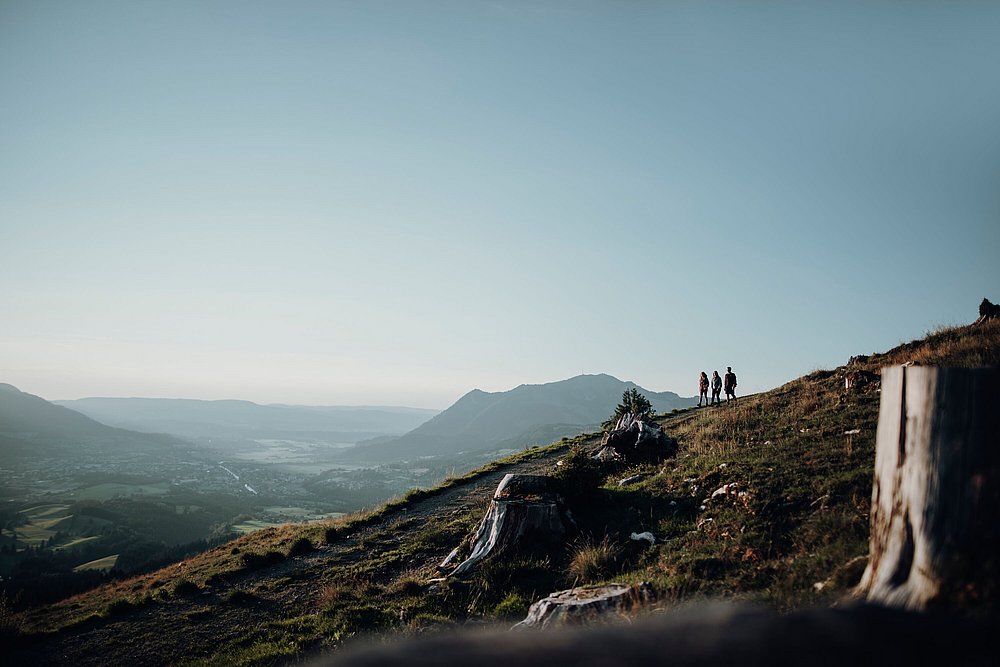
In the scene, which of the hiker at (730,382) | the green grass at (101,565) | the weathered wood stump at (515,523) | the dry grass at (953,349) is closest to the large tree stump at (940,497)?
the weathered wood stump at (515,523)

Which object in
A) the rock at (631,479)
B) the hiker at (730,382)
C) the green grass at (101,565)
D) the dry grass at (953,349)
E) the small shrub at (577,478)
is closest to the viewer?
the small shrub at (577,478)

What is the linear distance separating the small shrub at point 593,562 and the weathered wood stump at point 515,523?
167 centimetres

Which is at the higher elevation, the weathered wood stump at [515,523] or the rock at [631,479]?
the rock at [631,479]

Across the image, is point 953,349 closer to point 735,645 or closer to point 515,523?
point 515,523

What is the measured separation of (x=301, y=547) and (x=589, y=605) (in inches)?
569

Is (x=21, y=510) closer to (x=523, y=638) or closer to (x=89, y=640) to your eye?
(x=89, y=640)

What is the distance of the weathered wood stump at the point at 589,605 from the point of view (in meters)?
6.36

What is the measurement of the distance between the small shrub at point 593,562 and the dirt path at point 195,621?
551 cm

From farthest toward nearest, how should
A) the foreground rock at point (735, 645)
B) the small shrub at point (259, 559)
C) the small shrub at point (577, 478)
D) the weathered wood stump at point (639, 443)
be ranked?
the weathered wood stump at point (639, 443), the small shrub at point (259, 559), the small shrub at point (577, 478), the foreground rock at point (735, 645)

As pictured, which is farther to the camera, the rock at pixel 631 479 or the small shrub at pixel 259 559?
the small shrub at pixel 259 559

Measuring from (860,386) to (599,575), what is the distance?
48.6ft

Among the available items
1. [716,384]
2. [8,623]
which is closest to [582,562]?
[8,623]

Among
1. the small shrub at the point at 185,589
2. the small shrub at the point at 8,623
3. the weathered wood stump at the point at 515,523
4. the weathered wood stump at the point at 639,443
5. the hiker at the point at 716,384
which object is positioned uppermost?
the hiker at the point at 716,384

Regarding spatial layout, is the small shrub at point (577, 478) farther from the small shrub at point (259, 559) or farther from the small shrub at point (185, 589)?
the small shrub at point (185, 589)
